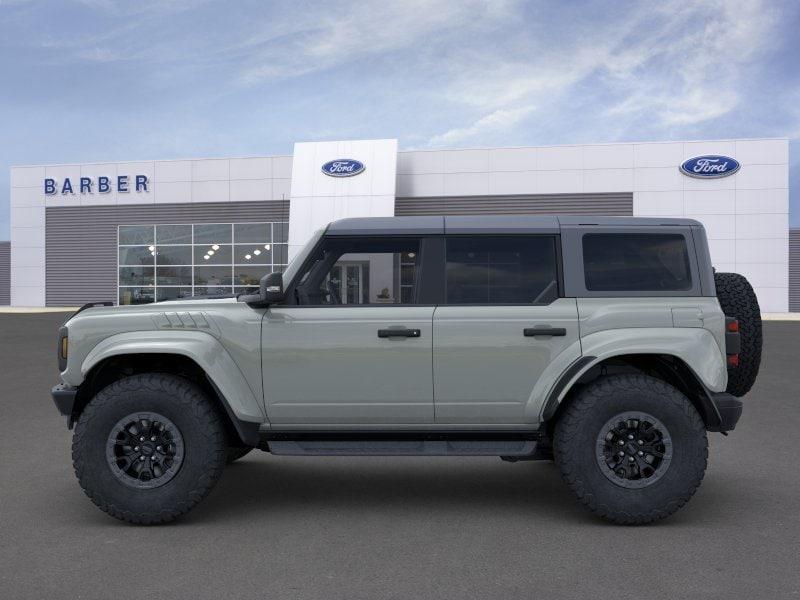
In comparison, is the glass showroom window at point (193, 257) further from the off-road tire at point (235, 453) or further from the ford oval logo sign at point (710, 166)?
the off-road tire at point (235, 453)

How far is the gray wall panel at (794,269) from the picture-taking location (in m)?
38.9

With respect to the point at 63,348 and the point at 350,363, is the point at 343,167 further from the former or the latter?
the point at 350,363

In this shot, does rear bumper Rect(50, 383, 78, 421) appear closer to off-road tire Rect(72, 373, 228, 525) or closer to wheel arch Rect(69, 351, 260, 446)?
wheel arch Rect(69, 351, 260, 446)

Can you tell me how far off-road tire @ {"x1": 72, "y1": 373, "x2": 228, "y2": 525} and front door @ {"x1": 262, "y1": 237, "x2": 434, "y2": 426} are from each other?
1.48ft

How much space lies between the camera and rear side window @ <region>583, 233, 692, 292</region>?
16.4ft

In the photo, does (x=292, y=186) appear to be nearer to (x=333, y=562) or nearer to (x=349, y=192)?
(x=349, y=192)

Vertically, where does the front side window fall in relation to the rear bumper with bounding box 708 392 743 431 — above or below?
above

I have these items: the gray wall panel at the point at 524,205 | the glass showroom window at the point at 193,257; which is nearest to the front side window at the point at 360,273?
the gray wall panel at the point at 524,205

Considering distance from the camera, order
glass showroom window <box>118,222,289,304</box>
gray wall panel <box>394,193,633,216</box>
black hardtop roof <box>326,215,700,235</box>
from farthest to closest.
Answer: glass showroom window <box>118,222,289,304</box>
gray wall panel <box>394,193,633,216</box>
black hardtop roof <box>326,215,700,235</box>

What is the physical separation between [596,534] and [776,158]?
34.3 m

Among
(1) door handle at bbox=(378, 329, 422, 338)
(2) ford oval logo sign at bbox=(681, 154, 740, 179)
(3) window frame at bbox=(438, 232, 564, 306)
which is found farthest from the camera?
(2) ford oval logo sign at bbox=(681, 154, 740, 179)

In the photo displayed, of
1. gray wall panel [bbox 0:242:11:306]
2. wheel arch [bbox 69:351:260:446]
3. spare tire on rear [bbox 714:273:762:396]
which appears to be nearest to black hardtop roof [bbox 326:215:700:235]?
spare tire on rear [bbox 714:273:762:396]

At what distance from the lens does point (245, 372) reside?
490 cm

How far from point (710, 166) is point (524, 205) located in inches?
326
